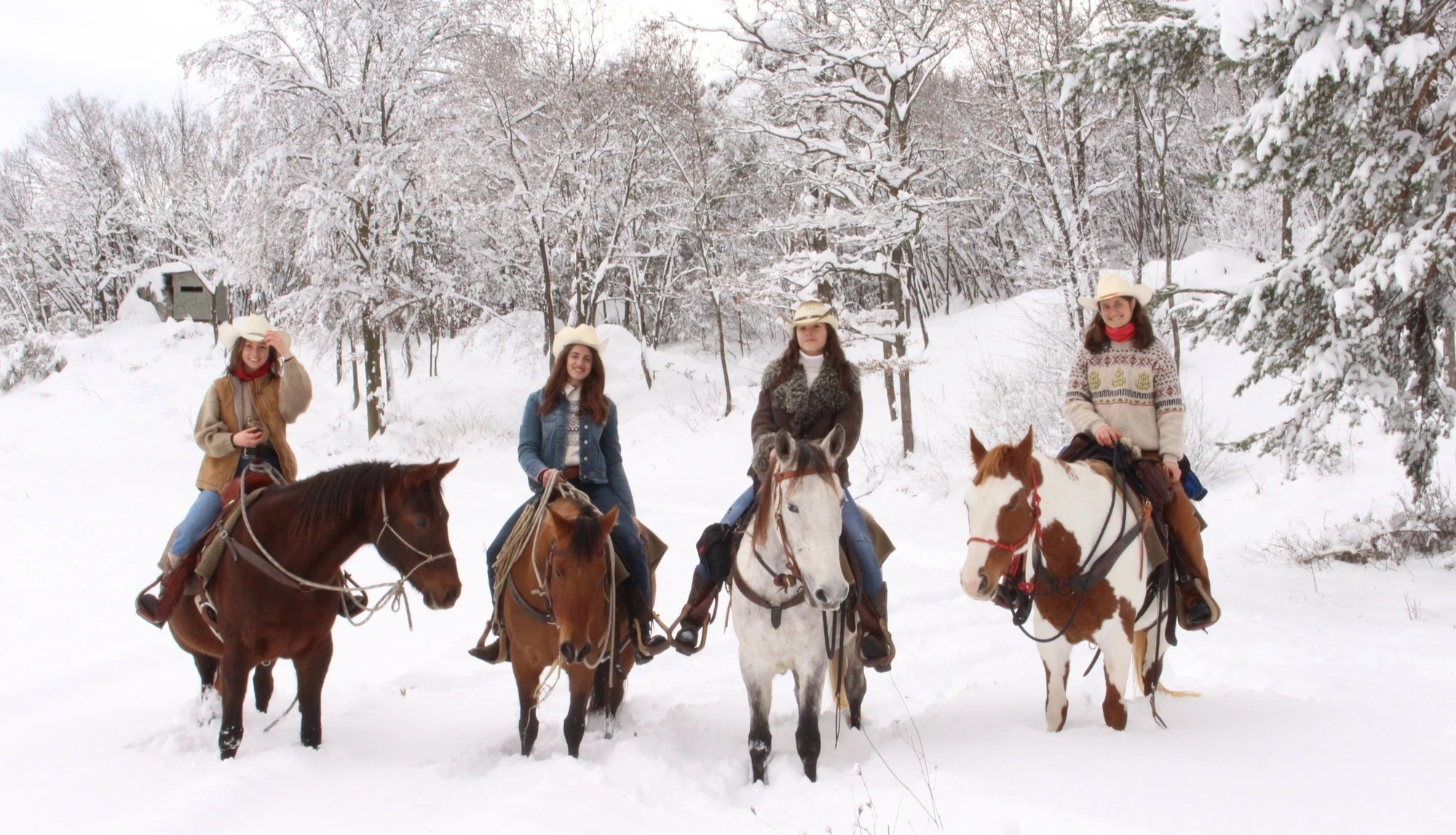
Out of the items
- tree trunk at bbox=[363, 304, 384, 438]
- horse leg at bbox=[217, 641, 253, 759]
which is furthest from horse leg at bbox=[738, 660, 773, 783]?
tree trunk at bbox=[363, 304, 384, 438]

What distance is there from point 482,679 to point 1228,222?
907 inches

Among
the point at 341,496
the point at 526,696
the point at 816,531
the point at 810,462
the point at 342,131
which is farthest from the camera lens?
the point at 342,131

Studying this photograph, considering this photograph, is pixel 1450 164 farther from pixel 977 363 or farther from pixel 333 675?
pixel 977 363

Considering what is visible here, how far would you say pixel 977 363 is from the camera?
22.8 m

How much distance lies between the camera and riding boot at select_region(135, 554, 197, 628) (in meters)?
5.01

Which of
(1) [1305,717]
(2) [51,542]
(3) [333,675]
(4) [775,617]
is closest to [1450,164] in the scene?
(1) [1305,717]

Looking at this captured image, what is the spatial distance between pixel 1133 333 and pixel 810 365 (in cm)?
203

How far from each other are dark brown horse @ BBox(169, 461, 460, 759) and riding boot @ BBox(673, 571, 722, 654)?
4.21ft

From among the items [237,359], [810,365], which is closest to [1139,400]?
[810,365]

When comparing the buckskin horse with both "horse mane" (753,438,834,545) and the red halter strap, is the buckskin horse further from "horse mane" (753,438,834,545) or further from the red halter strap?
the red halter strap

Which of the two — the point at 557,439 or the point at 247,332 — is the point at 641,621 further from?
the point at 247,332

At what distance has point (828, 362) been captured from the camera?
5289 mm

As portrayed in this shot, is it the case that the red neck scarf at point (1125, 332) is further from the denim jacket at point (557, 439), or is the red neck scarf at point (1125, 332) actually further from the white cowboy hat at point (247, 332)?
the white cowboy hat at point (247, 332)

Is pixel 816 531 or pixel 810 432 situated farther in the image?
pixel 810 432
